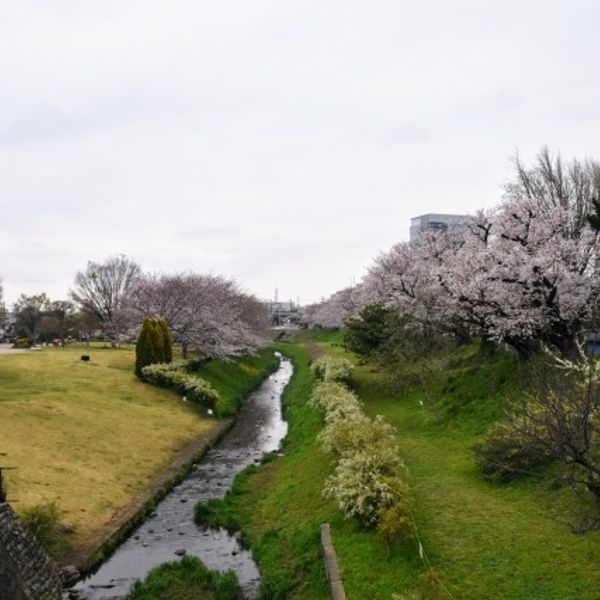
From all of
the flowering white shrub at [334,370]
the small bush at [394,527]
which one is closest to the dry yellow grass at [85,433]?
the flowering white shrub at [334,370]

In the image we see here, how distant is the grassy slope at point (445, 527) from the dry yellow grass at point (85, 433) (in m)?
4.10

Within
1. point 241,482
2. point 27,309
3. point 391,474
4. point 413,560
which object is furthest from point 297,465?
point 27,309

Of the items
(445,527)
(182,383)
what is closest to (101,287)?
(182,383)

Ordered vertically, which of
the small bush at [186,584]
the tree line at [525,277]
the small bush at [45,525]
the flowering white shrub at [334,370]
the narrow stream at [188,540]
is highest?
the tree line at [525,277]

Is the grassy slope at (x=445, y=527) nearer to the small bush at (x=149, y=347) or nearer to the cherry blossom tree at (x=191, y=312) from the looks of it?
the small bush at (x=149, y=347)

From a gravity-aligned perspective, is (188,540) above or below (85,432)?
below

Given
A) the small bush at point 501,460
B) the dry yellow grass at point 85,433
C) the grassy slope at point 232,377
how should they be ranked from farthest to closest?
the grassy slope at point 232,377 < the dry yellow grass at point 85,433 < the small bush at point 501,460

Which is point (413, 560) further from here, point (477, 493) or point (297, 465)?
point (297, 465)

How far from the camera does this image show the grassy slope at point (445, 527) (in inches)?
428

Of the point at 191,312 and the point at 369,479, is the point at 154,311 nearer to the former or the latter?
the point at 191,312

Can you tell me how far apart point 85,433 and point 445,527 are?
53.2 ft

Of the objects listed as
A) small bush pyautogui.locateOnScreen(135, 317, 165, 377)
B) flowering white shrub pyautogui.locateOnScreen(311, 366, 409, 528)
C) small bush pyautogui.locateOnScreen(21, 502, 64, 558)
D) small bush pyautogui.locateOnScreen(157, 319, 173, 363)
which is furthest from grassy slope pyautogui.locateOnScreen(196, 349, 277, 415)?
small bush pyautogui.locateOnScreen(21, 502, 64, 558)

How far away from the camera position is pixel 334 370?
34.9 metres

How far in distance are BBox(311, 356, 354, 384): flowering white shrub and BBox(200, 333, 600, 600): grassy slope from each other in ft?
31.9
